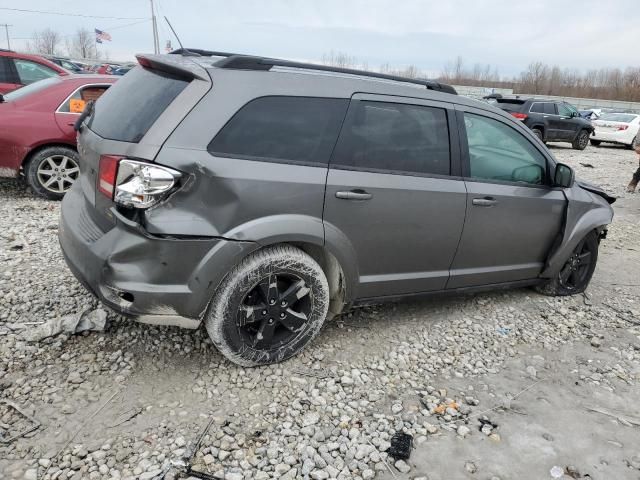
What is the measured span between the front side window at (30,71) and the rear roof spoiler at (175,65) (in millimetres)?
6169

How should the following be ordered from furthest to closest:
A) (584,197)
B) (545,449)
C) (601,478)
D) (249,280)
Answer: (584,197), (249,280), (545,449), (601,478)

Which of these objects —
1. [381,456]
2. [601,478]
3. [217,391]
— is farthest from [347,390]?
[601,478]

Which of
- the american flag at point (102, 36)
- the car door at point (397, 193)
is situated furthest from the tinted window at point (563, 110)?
the american flag at point (102, 36)

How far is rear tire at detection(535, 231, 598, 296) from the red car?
17.6 feet

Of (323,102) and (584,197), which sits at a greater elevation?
(323,102)

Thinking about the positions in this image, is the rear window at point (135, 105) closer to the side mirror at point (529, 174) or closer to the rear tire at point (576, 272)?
the side mirror at point (529, 174)

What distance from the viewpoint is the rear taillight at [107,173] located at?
2521 millimetres

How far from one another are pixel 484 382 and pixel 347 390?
917 millimetres

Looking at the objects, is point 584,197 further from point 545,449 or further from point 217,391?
point 217,391

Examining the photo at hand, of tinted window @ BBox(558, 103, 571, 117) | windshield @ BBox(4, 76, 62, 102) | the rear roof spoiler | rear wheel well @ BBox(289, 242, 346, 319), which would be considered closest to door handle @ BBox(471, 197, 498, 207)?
rear wheel well @ BBox(289, 242, 346, 319)

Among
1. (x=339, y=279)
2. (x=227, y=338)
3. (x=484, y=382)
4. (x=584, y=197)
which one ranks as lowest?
(x=484, y=382)

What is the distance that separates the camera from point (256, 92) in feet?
8.78

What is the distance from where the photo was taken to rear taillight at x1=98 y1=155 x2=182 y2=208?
A: 2.43 m

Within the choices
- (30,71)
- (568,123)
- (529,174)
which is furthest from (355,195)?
(568,123)
